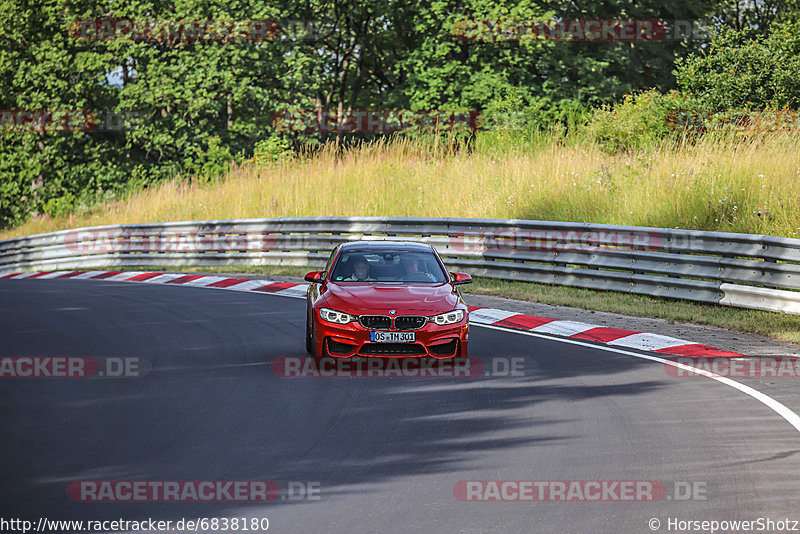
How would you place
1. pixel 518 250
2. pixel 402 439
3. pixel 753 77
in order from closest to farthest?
pixel 402 439 → pixel 518 250 → pixel 753 77

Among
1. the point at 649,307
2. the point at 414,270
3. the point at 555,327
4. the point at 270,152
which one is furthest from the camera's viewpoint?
the point at 270,152

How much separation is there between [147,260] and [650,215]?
46.9ft

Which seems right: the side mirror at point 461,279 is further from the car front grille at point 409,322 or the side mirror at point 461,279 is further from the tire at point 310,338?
the tire at point 310,338

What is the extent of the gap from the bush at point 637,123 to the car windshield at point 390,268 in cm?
1442

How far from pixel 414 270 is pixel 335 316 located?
167 cm

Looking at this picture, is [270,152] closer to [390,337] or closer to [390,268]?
[390,268]

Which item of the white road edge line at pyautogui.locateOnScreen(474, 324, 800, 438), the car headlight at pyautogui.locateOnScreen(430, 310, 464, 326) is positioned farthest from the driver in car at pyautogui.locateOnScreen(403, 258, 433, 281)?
the white road edge line at pyautogui.locateOnScreen(474, 324, 800, 438)

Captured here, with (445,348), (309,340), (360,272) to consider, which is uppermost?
(360,272)

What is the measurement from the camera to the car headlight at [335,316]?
1173cm

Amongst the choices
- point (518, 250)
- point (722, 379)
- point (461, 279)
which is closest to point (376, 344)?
point (461, 279)

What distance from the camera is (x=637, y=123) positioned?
2772 centimetres

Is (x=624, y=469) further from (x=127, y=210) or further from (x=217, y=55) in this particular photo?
(x=217, y=55)

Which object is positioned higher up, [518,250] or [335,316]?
[335,316]

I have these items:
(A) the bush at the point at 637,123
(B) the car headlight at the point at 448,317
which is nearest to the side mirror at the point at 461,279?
(B) the car headlight at the point at 448,317
